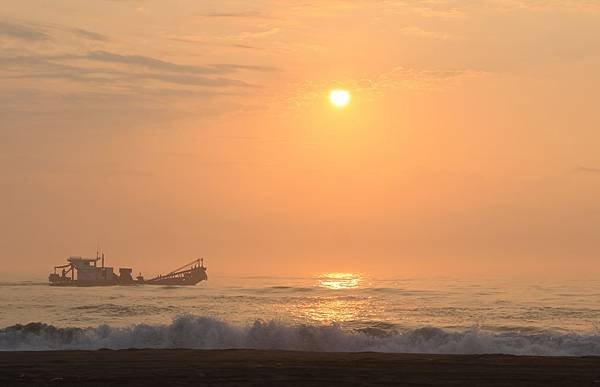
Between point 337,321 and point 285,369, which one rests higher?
point 337,321

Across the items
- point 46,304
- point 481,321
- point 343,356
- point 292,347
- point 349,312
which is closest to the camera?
A: point 343,356

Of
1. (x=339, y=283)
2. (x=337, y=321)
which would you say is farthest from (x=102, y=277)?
(x=337, y=321)

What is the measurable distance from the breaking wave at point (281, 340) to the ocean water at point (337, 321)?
0.13 feet

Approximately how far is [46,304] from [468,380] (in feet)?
169

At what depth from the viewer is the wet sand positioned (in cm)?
1992

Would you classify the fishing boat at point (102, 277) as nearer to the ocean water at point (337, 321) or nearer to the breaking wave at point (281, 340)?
the ocean water at point (337, 321)

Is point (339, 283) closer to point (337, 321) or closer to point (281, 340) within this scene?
point (337, 321)

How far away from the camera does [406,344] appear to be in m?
33.8

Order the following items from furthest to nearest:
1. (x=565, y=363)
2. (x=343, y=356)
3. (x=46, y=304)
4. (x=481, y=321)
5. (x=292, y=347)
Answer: (x=46, y=304) → (x=481, y=321) → (x=292, y=347) → (x=343, y=356) → (x=565, y=363)

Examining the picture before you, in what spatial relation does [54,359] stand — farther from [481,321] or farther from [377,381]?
[481,321]

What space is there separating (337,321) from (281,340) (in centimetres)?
1749

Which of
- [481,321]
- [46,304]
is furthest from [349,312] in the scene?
[46,304]

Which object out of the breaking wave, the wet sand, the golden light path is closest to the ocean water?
the breaking wave

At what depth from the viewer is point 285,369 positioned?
22328 millimetres
